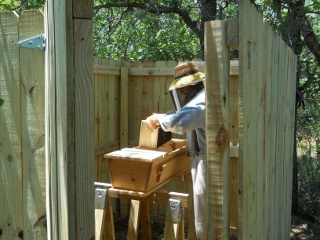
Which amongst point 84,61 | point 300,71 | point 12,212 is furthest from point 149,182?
point 300,71

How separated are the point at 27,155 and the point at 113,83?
460 cm

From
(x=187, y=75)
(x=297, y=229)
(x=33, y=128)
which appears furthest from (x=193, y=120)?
(x=297, y=229)

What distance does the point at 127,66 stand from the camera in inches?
250

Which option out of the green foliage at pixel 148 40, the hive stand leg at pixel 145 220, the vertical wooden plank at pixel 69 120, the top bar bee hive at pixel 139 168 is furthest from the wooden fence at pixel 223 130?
the green foliage at pixel 148 40

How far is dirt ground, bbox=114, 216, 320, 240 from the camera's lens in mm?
5898

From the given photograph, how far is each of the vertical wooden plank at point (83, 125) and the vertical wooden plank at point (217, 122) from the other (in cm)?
95

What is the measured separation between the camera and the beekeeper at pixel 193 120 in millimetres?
3713

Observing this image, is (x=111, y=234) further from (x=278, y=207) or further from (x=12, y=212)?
(x=12, y=212)

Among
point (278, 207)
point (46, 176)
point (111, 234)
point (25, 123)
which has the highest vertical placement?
point (25, 123)

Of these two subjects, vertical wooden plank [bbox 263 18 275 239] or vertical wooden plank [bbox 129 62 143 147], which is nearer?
vertical wooden plank [bbox 263 18 275 239]

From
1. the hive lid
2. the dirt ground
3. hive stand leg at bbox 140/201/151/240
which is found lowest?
the dirt ground

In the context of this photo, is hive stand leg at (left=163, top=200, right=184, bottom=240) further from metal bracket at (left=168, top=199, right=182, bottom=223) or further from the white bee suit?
the white bee suit

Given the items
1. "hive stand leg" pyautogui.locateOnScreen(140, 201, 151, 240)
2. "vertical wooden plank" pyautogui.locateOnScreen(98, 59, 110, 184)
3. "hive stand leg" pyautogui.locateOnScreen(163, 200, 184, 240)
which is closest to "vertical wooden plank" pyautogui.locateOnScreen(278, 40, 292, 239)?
"hive stand leg" pyautogui.locateOnScreen(163, 200, 184, 240)

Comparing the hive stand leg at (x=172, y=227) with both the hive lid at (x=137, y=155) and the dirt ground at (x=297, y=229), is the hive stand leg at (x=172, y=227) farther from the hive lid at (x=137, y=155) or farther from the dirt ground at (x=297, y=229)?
the dirt ground at (x=297, y=229)
